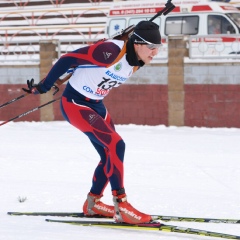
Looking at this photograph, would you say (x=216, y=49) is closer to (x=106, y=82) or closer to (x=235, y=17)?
(x=235, y=17)

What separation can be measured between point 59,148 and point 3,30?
14.4 meters

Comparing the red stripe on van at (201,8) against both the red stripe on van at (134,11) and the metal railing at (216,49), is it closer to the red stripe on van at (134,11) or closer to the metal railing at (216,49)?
the red stripe on van at (134,11)

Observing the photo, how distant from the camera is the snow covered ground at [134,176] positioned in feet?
18.1

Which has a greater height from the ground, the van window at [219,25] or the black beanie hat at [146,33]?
the van window at [219,25]

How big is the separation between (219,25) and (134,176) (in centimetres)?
953

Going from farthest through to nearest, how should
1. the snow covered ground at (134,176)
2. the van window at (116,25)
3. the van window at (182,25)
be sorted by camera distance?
the van window at (116,25), the van window at (182,25), the snow covered ground at (134,176)

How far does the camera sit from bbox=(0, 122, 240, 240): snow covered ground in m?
5.52

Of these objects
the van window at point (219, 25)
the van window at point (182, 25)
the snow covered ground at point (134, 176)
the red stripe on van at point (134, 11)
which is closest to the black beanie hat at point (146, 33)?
the snow covered ground at point (134, 176)

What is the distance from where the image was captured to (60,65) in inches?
212

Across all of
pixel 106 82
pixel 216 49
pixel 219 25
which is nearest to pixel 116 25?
pixel 219 25

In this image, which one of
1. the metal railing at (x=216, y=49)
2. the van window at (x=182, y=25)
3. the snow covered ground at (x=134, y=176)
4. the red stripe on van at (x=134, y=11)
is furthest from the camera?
the red stripe on van at (x=134, y=11)

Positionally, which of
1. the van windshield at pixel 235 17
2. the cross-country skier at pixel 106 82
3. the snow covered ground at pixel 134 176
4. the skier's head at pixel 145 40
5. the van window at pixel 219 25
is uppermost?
the van windshield at pixel 235 17

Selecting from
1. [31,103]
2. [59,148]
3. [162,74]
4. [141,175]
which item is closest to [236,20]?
[162,74]

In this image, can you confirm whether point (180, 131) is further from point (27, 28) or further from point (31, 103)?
point (27, 28)
